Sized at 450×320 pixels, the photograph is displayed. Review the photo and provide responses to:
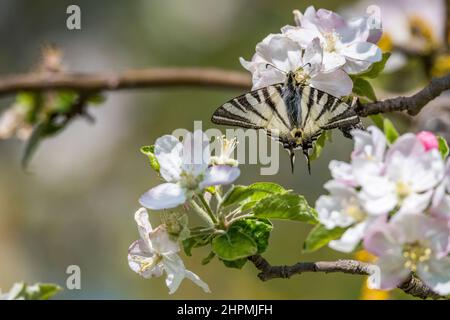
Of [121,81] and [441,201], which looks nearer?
[441,201]

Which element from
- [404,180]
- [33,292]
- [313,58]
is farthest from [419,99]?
[33,292]

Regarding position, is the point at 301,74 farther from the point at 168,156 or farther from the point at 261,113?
the point at 168,156

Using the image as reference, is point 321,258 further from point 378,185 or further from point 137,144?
point 378,185

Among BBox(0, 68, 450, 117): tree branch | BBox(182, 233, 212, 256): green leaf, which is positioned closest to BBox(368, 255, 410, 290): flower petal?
→ BBox(182, 233, 212, 256): green leaf

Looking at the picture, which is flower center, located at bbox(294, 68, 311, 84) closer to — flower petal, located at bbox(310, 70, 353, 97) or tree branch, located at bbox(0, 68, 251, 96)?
flower petal, located at bbox(310, 70, 353, 97)

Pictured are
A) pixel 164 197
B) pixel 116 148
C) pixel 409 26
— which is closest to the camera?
pixel 164 197

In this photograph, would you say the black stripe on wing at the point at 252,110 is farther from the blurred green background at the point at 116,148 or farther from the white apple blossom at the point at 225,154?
→ the blurred green background at the point at 116,148
